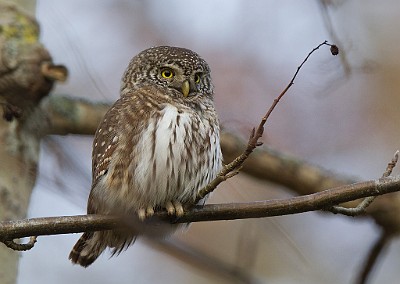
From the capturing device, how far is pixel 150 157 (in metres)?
4.19

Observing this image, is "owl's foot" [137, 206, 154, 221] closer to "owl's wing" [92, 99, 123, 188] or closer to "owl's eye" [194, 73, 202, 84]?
"owl's wing" [92, 99, 123, 188]

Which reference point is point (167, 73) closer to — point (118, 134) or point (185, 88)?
point (185, 88)

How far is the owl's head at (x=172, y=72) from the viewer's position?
4.83 m

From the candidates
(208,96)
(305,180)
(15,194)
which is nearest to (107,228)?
(15,194)

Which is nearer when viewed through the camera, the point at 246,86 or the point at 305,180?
the point at 305,180

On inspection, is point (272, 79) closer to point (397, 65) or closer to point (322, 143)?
point (322, 143)

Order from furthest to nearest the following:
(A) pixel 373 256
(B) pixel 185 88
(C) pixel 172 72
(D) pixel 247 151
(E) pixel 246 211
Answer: (C) pixel 172 72, (B) pixel 185 88, (A) pixel 373 256, (E) pixel 246 211, (D) pixel 247 151

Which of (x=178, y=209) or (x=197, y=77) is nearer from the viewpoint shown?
(x=178, y=209)

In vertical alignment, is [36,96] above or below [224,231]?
above

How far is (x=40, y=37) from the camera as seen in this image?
5301 millimetres

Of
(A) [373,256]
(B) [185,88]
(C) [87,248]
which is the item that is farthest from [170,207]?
(A) [373,256]

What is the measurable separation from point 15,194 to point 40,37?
117cm

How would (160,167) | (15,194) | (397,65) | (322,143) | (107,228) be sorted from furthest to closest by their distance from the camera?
(397,65), (322,143), (15,194), (160,167), (107,228)

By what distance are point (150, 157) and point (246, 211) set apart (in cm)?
76
